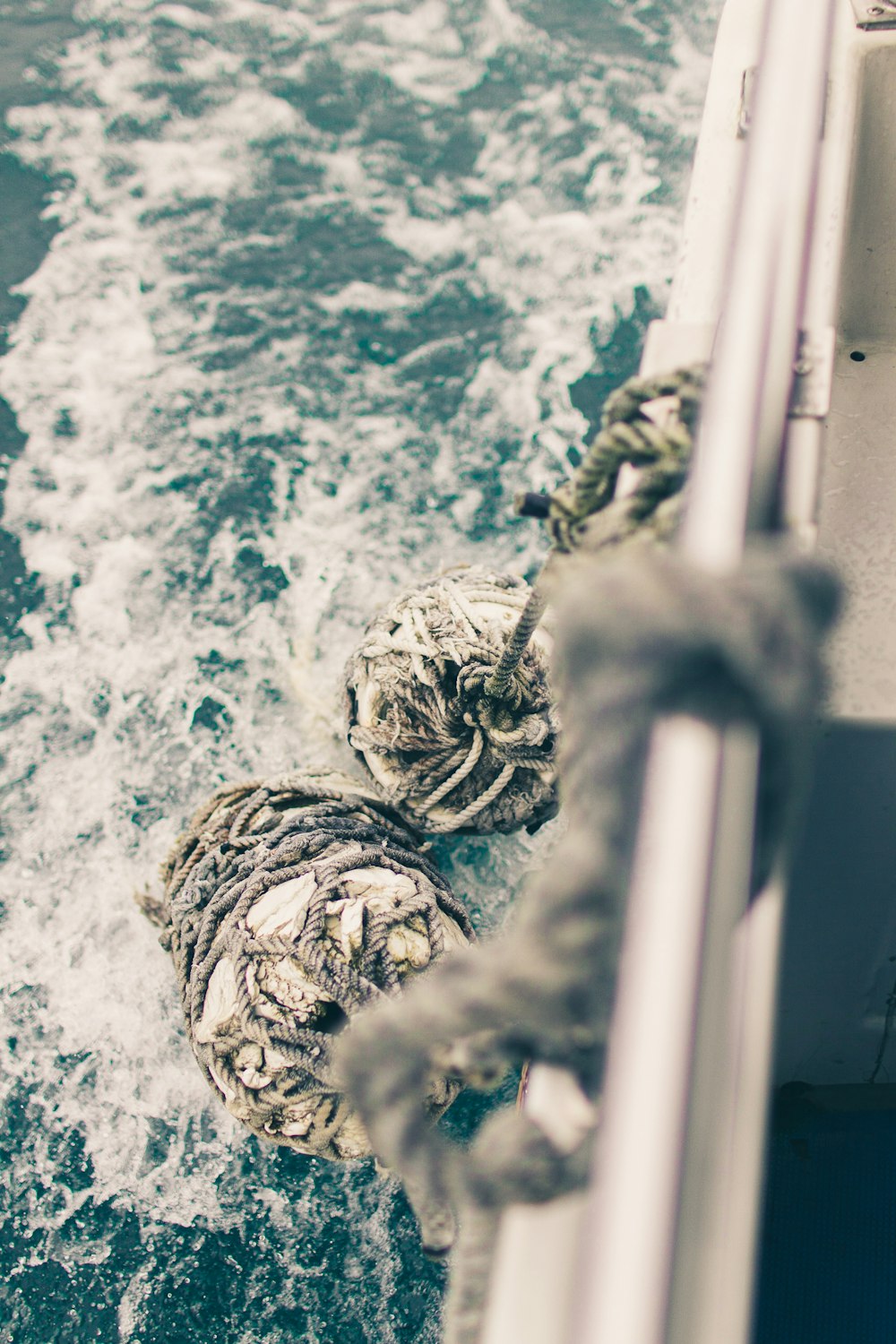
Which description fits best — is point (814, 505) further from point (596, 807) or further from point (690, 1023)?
point (690, 1023)

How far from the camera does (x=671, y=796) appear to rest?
0.89 m

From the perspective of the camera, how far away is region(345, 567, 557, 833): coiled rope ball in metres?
2.51

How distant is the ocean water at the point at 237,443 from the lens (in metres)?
2.95

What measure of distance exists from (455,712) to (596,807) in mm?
1630

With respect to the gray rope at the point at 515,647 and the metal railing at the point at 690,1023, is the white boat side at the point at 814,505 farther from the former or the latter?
the gray rope at the point at 515,647

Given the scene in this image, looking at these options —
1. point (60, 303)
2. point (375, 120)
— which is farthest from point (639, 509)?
point (375, 120)

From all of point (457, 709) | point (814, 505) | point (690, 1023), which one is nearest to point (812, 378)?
point (814, 505)

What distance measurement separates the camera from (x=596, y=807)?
89 cm

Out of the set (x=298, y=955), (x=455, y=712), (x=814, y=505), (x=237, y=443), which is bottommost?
(x=298, y=955)

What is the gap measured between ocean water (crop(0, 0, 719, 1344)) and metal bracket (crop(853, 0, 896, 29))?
227cm

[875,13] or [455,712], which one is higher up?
[875,13]

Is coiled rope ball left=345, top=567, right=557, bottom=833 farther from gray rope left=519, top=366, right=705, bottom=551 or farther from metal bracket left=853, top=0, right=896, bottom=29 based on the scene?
metal bracket left=853, top=0, right=896, bottom=29

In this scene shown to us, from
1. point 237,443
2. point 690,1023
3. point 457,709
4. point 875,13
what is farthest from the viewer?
point 237,443

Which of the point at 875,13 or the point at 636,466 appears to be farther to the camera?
the point at 875,13
